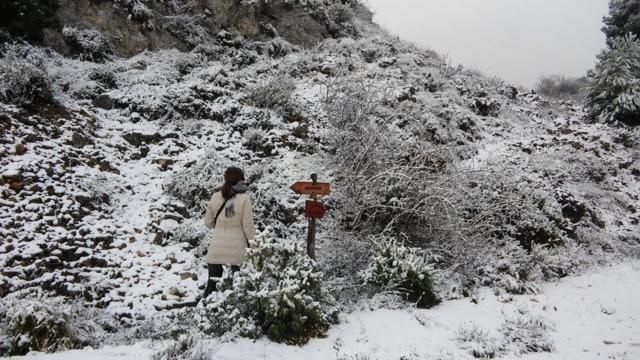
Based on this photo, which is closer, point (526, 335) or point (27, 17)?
point (526, 335)

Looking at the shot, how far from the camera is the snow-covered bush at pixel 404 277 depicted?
5.52 metres

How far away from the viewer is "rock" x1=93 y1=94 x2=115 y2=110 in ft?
28.8

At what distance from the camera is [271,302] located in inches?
169

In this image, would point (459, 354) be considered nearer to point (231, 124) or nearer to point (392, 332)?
point (392, 332)

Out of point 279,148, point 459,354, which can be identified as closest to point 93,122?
point 279,148

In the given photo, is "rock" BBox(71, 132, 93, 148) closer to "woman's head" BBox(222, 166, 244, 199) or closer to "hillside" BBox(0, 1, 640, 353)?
"hillside" BBox(0, 1, 640, 353)

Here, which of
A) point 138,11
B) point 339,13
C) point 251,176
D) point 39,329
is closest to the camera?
point 39,329

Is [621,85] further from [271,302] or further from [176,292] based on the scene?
[176,292]

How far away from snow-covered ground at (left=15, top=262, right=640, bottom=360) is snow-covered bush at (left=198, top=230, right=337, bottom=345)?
0.49 ft

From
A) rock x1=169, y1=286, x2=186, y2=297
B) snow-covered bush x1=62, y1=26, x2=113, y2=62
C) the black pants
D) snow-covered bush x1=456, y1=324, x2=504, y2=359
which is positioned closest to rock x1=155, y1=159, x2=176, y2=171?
rock x1=169, y1=286, x2=186, y2=297

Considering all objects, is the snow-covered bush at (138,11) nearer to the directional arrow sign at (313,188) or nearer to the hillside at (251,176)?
the hillside at (251,176)

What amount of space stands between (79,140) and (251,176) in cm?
306

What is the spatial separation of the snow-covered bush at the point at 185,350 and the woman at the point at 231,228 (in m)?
1.30

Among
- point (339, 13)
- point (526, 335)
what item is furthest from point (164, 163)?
point (339, 13)
